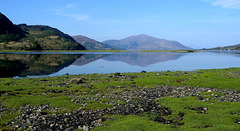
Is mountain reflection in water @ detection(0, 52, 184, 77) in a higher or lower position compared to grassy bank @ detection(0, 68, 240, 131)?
higher

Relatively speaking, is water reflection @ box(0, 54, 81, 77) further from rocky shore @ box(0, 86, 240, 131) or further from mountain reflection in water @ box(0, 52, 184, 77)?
rocky shore @ box(0, 86, 240, 131)

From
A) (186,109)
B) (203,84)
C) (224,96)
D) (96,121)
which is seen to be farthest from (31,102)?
(203,84)

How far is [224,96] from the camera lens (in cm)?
2503

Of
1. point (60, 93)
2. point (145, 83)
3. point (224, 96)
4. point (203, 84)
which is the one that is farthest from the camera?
point (145, 83)

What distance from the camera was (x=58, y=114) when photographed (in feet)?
61.9

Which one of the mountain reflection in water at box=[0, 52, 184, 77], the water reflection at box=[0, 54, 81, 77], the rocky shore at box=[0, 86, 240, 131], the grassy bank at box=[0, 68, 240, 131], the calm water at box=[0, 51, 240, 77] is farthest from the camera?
the calm water at box=[0, 51, 240, 77]

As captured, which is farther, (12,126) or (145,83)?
(145,83)

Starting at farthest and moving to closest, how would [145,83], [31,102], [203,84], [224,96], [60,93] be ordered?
1. [145,83]
2. [203,84]
3. [60,93]
4. [224,96]
5. [31,102]

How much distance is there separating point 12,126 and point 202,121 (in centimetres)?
1722

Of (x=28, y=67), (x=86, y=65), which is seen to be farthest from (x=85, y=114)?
(x=86, y=65)

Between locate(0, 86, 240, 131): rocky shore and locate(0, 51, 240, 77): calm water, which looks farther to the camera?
locate(0, 51, 240, 77): calm water

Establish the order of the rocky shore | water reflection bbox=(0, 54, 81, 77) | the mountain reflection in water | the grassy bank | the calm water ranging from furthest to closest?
the calm water < the mountain reflection in water < water reflection bbox=(0, 54, 81, 77) < the rocky shore < the grassy bank

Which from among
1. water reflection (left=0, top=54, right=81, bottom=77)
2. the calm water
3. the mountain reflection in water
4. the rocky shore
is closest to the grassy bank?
the rocky shore

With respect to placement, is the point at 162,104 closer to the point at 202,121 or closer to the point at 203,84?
the point at 202,121
